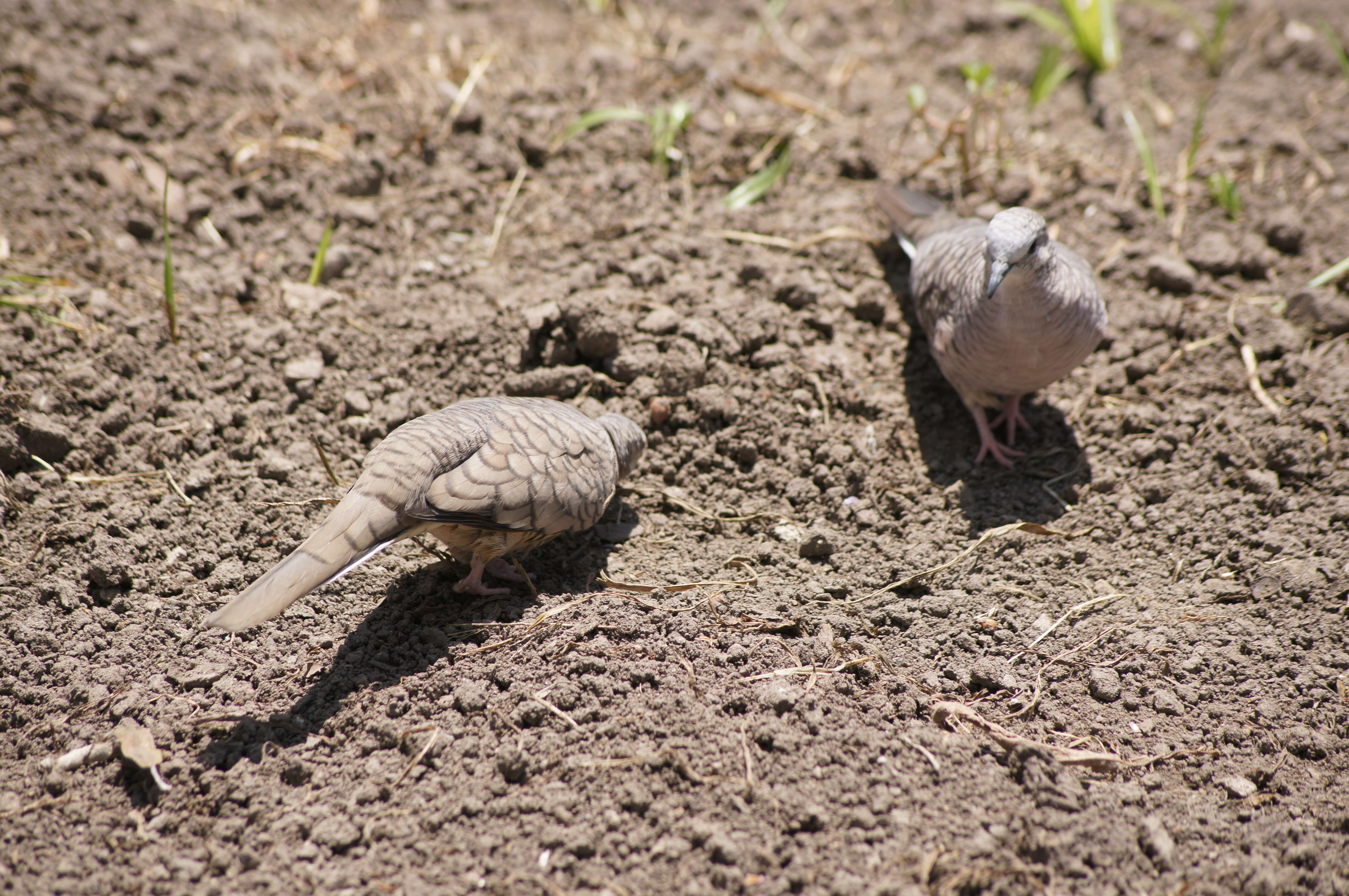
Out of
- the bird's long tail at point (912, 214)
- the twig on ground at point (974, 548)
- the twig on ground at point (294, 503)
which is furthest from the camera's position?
the bird's long tail at point (912, 214)

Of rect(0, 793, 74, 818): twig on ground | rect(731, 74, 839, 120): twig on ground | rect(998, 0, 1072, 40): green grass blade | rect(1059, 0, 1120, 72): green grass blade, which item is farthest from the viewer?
rect(998, 0, 1072, 40): green grass blade

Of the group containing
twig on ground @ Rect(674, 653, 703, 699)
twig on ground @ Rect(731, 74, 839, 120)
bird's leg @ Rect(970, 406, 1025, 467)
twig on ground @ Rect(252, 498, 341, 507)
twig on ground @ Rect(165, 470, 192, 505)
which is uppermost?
twig on ground @ Rect(731, 74, 839, 120)

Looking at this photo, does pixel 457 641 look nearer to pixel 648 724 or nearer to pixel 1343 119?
pixel 648 724

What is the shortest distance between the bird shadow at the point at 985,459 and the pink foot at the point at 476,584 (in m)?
1.95

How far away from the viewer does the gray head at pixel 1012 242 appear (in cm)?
336

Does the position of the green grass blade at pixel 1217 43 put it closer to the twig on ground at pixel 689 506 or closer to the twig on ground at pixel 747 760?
the twig on ground at pixel 689 506

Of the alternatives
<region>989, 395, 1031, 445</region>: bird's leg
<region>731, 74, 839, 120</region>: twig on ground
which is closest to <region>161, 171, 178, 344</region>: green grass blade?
<region>731, 74, 839, 120</region>: twig on ground

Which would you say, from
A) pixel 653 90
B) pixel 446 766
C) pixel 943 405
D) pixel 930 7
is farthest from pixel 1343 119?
pixel 446 766

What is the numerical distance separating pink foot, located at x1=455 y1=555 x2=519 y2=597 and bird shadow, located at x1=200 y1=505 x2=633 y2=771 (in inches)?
1.1

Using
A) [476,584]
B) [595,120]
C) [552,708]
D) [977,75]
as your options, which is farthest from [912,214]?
[552,708]

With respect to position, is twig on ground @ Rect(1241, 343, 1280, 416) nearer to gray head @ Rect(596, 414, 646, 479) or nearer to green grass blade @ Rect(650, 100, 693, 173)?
gray head @ Rect(596, 414, 646, 479)

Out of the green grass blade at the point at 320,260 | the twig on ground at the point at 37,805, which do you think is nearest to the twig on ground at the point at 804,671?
the twig on ground at the point at 37,805

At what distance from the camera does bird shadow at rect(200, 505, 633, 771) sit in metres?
2.83

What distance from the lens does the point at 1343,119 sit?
5.29m
